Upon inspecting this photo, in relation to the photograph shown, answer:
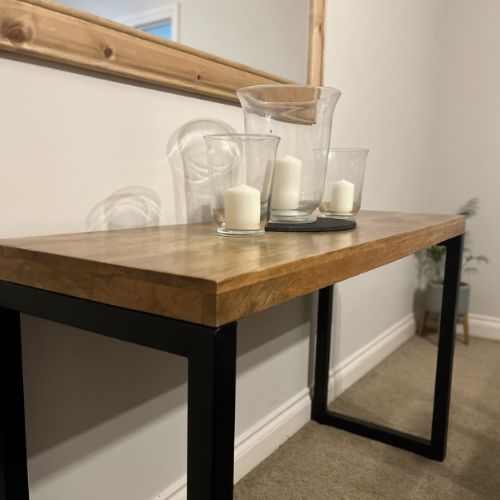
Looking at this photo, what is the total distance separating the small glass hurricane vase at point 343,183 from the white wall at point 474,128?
5.39 feet

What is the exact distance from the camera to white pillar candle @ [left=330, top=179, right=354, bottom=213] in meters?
1.20

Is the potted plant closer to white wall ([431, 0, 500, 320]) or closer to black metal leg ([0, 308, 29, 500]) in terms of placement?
white wall ([431, 0, 500, 320])

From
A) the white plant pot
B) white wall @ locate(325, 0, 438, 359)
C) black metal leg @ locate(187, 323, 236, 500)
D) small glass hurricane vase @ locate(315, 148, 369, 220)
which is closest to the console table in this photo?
black metal leg @ locate(187, 323, 236, 500)

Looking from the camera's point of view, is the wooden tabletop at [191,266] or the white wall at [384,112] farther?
the white wall at [384,112]

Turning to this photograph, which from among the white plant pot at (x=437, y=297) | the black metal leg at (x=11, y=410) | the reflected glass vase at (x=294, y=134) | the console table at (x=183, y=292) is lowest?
the white plant pot at (x=437, y=297)

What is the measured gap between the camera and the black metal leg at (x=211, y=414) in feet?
1.69

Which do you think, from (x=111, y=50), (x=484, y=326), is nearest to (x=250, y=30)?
(x=111, y=50)

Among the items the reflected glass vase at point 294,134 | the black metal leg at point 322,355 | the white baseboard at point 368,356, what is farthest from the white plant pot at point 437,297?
the reflected glass vase at point 294,134

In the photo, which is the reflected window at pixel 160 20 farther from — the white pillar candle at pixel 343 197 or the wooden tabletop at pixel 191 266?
the wooden tabletop at pixel 191 266

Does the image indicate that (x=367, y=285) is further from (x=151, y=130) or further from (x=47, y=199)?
(x=47, y=199)

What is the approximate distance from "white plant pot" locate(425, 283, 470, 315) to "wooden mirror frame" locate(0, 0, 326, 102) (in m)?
1.66

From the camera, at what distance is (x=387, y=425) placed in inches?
66.6

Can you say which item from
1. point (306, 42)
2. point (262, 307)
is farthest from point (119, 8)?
point (262, 307)

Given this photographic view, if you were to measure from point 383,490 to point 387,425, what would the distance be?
38 centimetres
